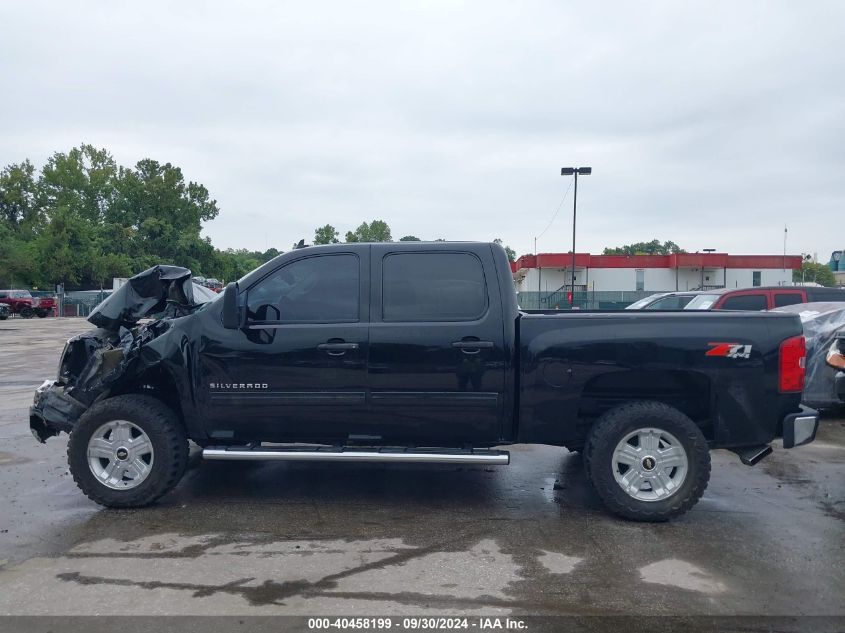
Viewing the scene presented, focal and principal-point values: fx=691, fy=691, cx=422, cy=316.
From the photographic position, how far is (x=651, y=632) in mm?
3422

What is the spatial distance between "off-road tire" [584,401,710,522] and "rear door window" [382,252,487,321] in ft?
4.18

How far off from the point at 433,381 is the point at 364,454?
0.72 metres

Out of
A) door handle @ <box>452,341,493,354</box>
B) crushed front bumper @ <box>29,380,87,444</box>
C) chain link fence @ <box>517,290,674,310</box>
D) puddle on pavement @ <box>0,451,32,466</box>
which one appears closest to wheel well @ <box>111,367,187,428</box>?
crushed front bumper @ <box>29,380,87,444</box>

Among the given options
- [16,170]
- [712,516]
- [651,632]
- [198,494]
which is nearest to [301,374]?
[198,494]

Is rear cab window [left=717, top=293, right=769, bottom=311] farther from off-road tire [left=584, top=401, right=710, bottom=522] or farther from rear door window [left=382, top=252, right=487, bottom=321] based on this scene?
rear door window [left=382, top=252, right=487, bottom=321]

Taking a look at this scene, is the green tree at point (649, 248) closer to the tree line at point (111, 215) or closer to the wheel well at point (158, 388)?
the tree line at point (111, 215)

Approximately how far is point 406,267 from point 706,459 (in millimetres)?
2564

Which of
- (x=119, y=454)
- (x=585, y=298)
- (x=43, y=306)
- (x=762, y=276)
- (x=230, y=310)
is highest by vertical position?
(x=762, y=276)

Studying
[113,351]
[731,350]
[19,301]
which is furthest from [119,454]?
[19,301]

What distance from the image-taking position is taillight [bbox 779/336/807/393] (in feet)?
16.1

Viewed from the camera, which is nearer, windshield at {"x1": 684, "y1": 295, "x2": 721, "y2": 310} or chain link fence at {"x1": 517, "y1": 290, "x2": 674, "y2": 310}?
windshield at {"x1": 684, "y1": 295, "x2": 721, "y2": 310}

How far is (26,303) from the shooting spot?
138 feet

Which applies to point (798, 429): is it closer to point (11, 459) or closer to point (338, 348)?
point (338, 348)

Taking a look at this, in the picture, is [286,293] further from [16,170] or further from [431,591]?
[16,170]
